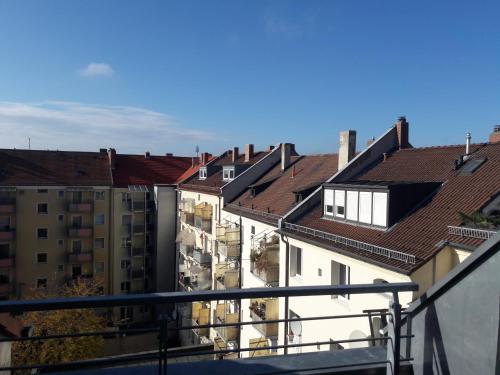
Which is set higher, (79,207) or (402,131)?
(402,131)

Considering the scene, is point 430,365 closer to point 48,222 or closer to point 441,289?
point 441,289

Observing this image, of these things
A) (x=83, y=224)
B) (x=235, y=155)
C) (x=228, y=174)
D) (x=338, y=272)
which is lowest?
(x=83, y=224)

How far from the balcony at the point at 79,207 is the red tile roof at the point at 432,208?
2584 cm

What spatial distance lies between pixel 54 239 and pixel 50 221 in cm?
165

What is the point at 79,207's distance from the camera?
36.7m

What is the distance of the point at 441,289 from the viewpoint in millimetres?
2688

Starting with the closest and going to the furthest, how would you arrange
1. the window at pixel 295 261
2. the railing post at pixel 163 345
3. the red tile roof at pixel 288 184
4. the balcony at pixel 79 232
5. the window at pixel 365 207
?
the railing post at pixel 163 345 → the window at pixel 365 207 → the window at pixel 295 261 → the red tile roof at pixel 288 184 → the balcony at pixel 79 232

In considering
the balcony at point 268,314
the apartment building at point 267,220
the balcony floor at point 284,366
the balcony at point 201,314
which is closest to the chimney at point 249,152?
the apartment building at point 267,220

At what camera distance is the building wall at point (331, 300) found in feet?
38.2

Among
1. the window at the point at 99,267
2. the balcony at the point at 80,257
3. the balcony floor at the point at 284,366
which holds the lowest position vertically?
the window at the point at 99,267

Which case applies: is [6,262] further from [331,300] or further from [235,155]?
[331,300]

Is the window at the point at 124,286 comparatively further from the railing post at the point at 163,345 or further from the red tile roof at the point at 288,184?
the railing post at the point at 163,345

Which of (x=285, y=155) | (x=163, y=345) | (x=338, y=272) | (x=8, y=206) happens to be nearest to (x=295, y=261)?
(x=338, y=272)

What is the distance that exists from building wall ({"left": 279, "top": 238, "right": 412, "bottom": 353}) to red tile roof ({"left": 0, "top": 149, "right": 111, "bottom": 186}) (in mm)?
26447
